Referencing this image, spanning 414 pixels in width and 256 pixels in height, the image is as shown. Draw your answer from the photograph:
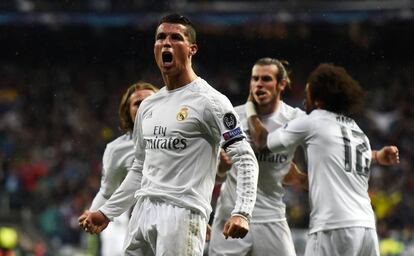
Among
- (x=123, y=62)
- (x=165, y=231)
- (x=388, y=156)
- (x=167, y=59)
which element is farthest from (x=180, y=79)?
(x=123, y=62)

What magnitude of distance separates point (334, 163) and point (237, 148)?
1.12 meters

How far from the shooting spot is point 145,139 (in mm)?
5156

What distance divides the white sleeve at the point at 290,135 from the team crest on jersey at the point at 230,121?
3.72 feet

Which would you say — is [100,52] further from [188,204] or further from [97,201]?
[188,204]

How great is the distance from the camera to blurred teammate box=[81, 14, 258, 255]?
482 centimetres

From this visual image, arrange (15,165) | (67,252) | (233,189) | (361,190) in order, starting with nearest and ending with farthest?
1. (361,190)
2. (233,189)
3. (67,252)
4. (15,165)

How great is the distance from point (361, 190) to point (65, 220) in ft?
37.2

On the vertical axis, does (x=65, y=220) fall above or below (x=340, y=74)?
below

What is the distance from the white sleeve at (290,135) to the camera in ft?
19.3

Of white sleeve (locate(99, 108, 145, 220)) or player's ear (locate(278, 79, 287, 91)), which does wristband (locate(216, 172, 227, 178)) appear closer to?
player's ear (locate(278, 79, 287, 91))

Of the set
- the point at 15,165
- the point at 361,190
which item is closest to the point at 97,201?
the point at 361,190

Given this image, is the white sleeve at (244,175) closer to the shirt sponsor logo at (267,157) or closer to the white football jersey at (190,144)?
the white football jersey at (190,144)

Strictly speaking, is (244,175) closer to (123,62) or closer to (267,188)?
(267,188)

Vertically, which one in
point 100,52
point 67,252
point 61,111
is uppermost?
point 100,52
